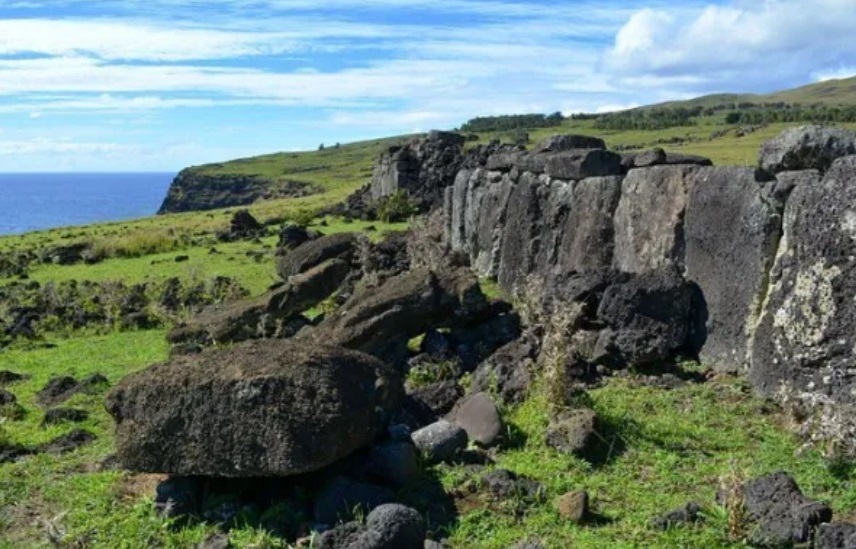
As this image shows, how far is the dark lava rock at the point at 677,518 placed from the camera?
7680 millimetres

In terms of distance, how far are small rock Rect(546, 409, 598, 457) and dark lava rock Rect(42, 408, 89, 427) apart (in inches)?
262

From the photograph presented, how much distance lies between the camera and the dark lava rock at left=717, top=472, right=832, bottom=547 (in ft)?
23.4

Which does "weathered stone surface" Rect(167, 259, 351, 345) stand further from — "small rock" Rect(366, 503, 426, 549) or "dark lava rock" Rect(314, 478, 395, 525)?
"small rock" Rect(366, 503, 426, 549)

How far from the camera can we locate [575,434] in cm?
938

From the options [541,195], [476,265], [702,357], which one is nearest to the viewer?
[702,357]

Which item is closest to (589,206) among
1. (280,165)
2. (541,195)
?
(541,195)

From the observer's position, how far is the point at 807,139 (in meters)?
10.6

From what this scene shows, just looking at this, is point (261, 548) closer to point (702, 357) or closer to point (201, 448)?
point (201, 448)

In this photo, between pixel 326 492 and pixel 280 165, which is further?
pixel 280 165

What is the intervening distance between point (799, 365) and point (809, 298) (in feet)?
2.19

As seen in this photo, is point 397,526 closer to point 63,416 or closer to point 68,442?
point 68,442

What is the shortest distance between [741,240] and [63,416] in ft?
28.7

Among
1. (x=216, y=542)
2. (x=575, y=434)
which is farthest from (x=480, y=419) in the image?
(x=216, y=542)

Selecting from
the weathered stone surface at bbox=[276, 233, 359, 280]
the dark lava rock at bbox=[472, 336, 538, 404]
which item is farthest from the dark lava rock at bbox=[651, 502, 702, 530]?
the weathered stone surface at bbox=[276, 233, 359, 280]
